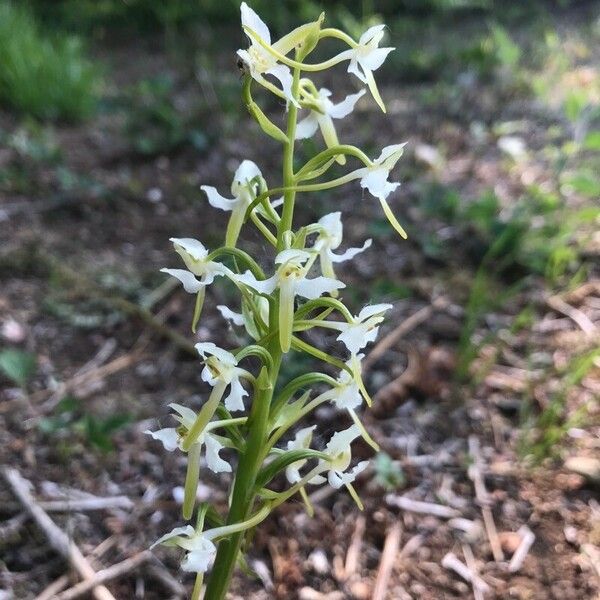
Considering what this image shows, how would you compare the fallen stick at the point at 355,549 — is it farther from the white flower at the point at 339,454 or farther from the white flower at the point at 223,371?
the white flower at the point at 223,371

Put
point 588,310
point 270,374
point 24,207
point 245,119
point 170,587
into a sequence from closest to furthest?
point 270,374 → point 170,587 → point 588,310 → point 24,207 → point 245,119

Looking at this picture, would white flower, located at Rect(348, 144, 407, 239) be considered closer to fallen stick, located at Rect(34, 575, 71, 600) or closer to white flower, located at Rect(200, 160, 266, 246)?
white flower, located at Rect(200, 160, 266, 246)

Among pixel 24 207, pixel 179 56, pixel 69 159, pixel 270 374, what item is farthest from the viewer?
pixel 179 56

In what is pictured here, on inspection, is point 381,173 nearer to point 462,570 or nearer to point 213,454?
point 213,454

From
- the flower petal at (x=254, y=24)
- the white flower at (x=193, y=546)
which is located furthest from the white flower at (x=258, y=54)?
the white flower at (x=193, y=546)

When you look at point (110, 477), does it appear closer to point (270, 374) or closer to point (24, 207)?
point (270, 374)

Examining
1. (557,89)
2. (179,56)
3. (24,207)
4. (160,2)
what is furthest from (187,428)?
(160,2)
